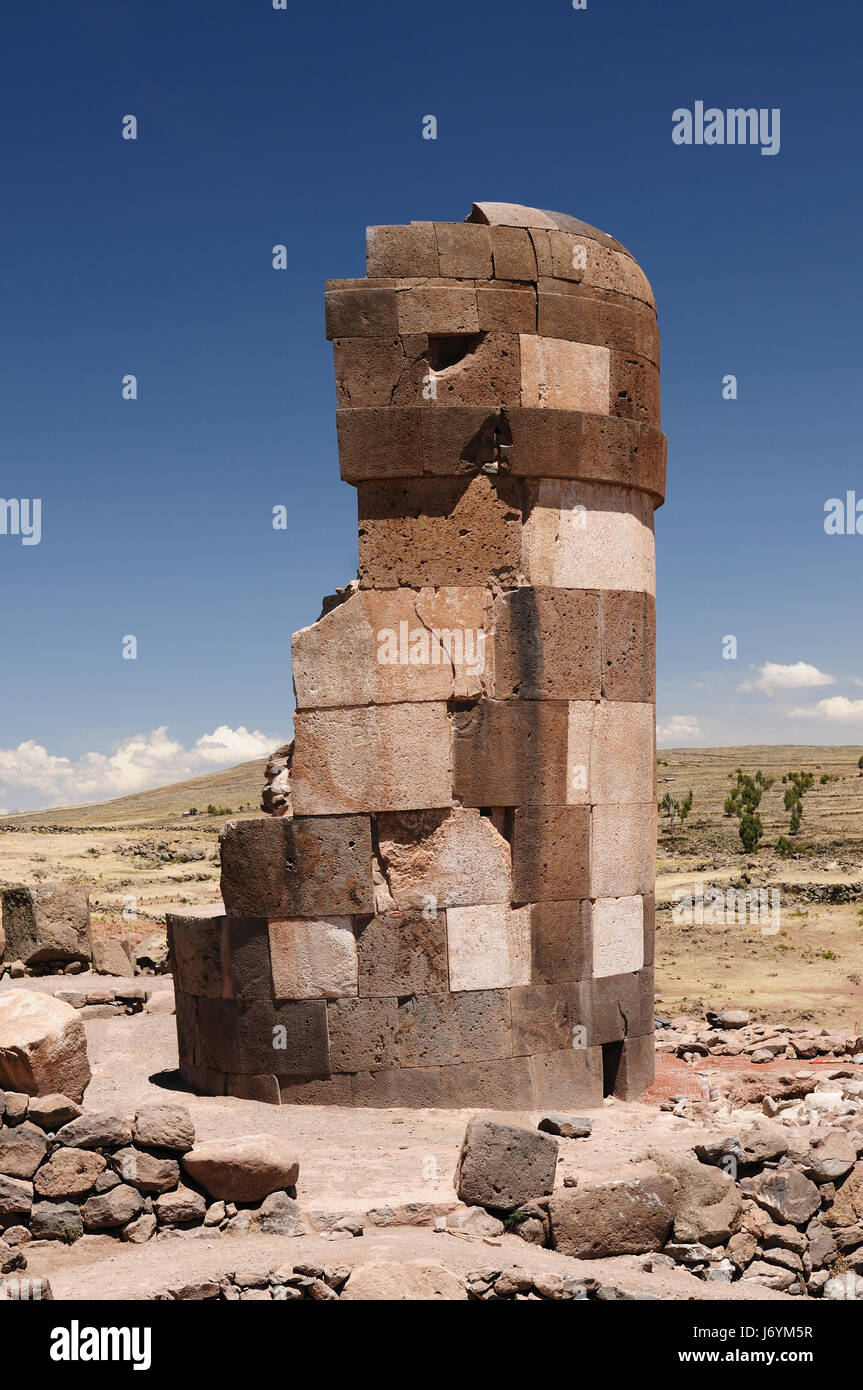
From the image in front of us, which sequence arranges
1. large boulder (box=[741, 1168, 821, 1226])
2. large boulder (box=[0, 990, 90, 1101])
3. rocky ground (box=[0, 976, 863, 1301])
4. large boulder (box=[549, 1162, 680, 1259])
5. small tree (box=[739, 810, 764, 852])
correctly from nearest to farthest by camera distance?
1. rocky ground (box=[0, 976, 863, 1301])
2. large boulder (box=[549, 1162, 680, 1259])
3. large boulder (box=[741, 1168, 821, 1226])
4. large boulder (box=[0, 990, 90, 1101])
5. small tree (box=[739, 810, 764, 852])

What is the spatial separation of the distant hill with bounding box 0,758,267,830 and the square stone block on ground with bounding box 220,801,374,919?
129ft

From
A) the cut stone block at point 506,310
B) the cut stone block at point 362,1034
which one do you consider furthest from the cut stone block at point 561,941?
the cut stone block at point 506,310

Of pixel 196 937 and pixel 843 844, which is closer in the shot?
pixel 196 937

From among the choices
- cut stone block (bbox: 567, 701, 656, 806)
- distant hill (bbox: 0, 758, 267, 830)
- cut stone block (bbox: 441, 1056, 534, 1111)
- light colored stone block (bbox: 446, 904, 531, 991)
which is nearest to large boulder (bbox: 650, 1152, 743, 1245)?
cut stone block (bbox: 441, 1056, 534, 1111)

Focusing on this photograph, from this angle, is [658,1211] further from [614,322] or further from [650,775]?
[614,322]

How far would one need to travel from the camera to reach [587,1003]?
9.77m

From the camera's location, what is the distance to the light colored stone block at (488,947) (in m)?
9.34

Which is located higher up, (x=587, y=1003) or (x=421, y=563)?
(x=421, y=563)

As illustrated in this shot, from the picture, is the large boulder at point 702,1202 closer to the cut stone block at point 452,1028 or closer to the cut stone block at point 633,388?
the cut stone block at point 452,1028

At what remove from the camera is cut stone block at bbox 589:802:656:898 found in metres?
9.87

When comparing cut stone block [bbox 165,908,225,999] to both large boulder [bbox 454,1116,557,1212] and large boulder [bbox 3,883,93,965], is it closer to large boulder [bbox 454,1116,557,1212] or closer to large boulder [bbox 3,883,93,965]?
large boulder [bbox 454,1116,557,1212]

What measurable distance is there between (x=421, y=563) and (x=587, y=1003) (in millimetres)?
3580

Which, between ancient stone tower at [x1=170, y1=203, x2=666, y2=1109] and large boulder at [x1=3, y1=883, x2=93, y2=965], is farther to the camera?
large boulder at [x1=3, y1=883, x2=93, y2=965]
